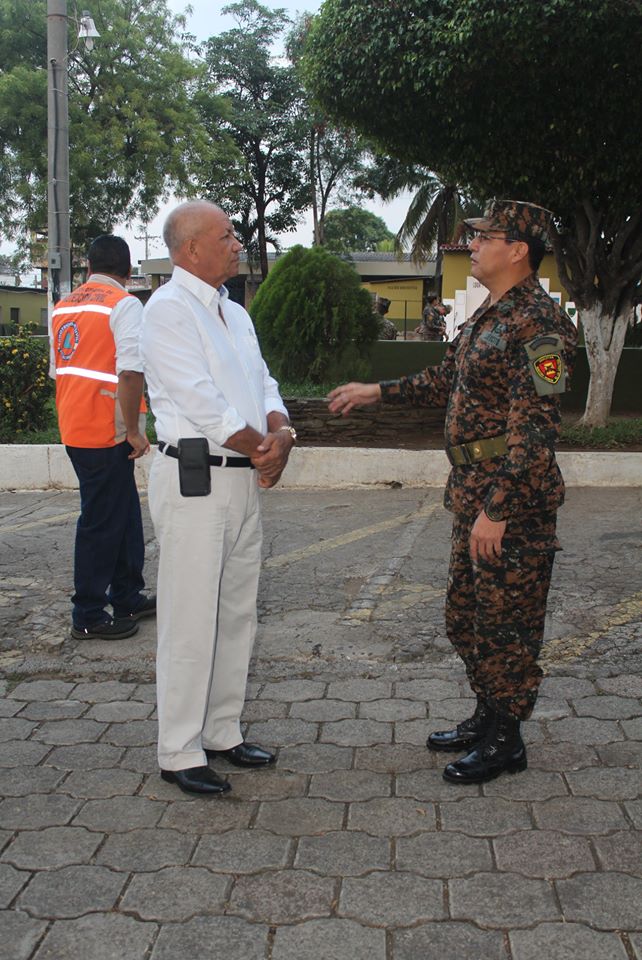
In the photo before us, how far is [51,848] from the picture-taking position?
2830 millimetres

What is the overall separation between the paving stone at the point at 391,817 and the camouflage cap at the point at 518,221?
190 centimetres

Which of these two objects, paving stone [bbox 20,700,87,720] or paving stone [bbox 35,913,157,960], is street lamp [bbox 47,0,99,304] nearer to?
paving stone [bbox 20,700,87,720]

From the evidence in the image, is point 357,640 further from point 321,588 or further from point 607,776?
point 607,776

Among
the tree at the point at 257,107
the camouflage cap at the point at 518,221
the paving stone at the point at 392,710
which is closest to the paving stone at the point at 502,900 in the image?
the paving stone at the point at 392,710

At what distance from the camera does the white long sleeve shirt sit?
117 inches

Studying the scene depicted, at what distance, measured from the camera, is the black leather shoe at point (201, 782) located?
314 cm

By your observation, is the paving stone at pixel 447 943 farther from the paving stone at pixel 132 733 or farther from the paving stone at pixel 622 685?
the paving stone at pixel 622 685

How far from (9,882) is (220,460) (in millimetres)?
1382

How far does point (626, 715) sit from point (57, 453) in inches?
244

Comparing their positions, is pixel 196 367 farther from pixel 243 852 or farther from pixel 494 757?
pixel 494 757

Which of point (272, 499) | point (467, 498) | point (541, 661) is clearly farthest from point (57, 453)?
point (467, 498)

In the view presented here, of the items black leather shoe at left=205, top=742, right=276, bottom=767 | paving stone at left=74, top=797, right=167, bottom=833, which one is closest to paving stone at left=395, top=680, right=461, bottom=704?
black leather shoe at left=205, top=742, right=276, bottom=767

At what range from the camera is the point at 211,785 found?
3152 mm

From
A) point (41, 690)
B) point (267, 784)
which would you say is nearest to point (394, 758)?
point (267, 784)
